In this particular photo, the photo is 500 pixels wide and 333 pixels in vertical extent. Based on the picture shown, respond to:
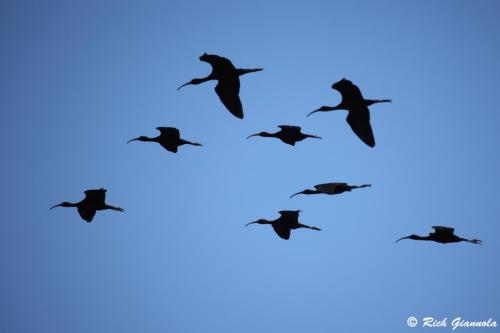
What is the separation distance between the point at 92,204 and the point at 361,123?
9715mm

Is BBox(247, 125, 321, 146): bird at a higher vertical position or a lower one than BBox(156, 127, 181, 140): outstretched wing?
lower

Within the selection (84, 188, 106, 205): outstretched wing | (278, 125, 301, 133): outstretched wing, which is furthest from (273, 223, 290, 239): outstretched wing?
(84, 188, 106, 205): outstretched wing

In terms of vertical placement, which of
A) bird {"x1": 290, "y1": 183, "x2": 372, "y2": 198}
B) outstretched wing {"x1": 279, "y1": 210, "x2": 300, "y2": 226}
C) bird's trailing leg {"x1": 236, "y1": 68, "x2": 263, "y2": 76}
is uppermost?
bird's trailing leg {"x1": 236, "y1": 68, "x2": 263, "y2": 76}

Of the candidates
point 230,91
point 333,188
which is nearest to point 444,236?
point 333,188

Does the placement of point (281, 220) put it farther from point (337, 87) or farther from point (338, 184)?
point (337, 87)

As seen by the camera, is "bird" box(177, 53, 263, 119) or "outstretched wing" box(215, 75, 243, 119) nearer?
"bird" box(177, 53, 263, 119)

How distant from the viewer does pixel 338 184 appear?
2739cm

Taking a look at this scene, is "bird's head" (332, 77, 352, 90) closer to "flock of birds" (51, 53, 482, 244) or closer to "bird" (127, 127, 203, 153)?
"flock of birds" (51, 53, 482, 244)

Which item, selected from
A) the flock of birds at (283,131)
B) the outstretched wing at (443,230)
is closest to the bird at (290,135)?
the flock of birds at (283,131)

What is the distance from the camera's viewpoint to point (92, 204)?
1150 inches

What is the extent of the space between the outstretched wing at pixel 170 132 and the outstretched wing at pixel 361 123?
18.9ft

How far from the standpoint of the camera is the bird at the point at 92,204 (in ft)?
94.2

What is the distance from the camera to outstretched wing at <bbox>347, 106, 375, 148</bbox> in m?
26.5

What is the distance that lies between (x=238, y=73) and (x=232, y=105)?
1.01m
